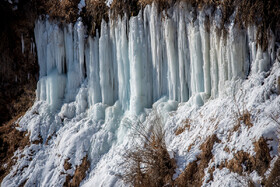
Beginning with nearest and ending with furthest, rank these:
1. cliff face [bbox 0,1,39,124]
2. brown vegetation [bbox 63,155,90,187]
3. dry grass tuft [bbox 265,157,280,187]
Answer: dry grass tuft [bbox 265,157,280,187], brown vegetation [bbox 63,155,90,187], cliff face [bbox 0,1,39,124]

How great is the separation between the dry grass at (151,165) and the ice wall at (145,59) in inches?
80.6

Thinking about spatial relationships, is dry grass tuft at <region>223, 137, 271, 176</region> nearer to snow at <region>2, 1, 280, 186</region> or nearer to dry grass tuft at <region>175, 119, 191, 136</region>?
snow at <region>2, 1, 280, 186</region>

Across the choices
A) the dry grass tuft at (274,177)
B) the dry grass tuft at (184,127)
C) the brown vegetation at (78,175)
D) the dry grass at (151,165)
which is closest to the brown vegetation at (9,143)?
the brown vegetation at (78,175)

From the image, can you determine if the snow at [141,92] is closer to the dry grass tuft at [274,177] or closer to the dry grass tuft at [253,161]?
the dry grass tuft at [253,161]

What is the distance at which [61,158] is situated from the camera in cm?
1276

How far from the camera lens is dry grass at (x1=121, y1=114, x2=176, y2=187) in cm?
930

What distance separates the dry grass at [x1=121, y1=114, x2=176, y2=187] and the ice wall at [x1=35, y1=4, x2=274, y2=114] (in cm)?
205

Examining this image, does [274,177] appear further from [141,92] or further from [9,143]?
[9,143]

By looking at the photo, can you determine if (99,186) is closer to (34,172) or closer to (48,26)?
(34,172)

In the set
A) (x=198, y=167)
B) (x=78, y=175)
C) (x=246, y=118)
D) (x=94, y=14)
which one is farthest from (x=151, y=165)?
(x=94, y=14)

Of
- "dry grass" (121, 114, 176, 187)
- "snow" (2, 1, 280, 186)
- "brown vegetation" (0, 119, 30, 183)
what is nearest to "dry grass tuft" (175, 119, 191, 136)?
"snow" (2, 1, 280, 186)

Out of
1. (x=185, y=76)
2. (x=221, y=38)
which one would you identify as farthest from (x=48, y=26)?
(x=221, y=38)

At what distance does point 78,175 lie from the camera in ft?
39.2

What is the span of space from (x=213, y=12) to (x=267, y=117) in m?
3.99
